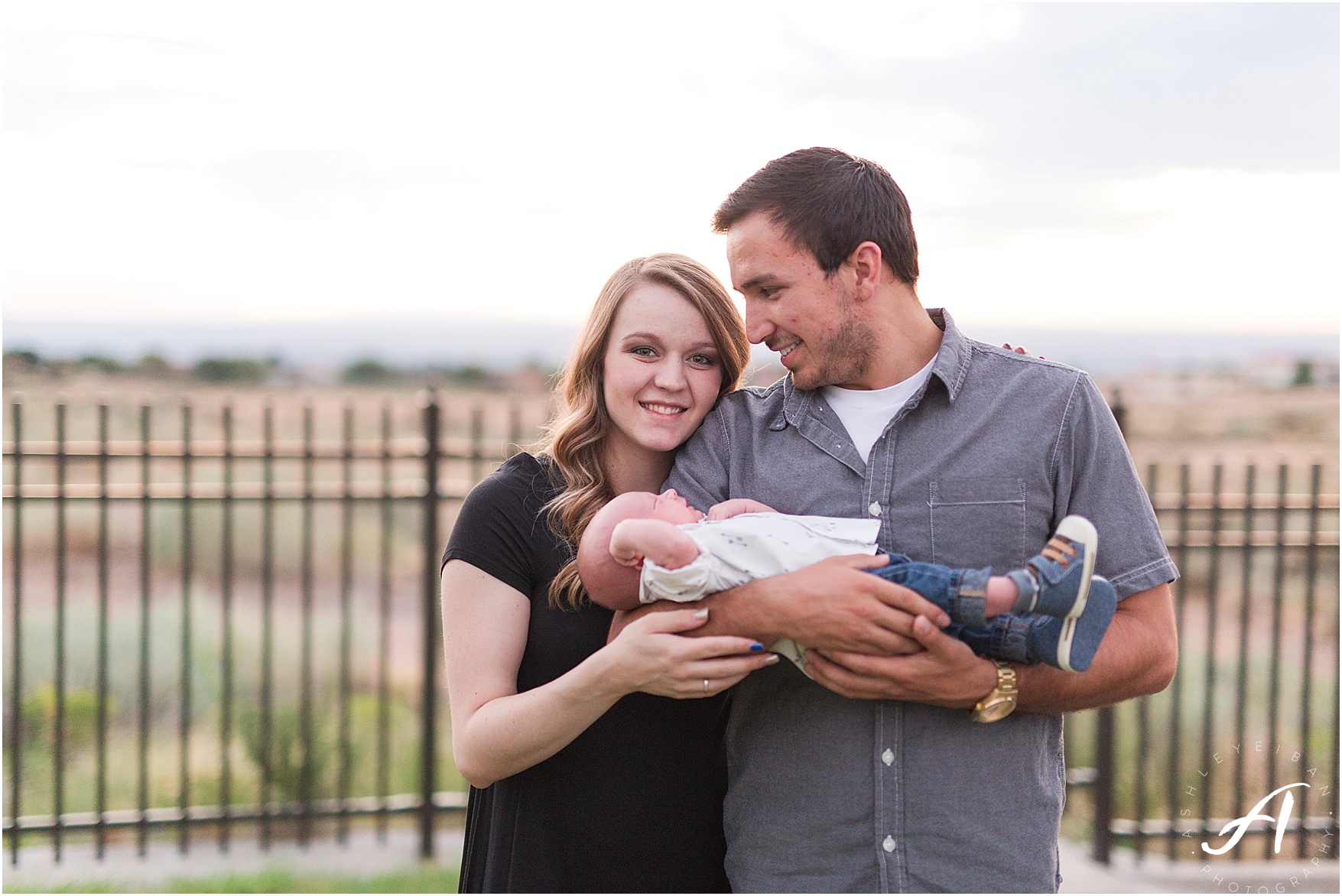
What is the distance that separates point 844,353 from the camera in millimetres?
2215

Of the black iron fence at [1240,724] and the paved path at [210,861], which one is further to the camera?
the black iron fence at [1240,724]

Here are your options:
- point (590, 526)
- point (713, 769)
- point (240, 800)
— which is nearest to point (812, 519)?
point (590, 526)

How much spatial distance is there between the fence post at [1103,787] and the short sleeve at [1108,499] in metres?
3.13

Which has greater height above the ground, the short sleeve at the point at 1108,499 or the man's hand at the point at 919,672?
the short sleeve at the point at 1108,499

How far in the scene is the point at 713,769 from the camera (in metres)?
2.25

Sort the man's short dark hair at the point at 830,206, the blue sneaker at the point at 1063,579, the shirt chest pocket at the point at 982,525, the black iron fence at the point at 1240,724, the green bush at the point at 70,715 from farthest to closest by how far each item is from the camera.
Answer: the green bush at the point at 70,715, the black iron fence at the point at 1240,724, the man's short dark hair at the point at 830,206, the shirt chest pocket at the point at 982,525, the blue sneaker at the point at 1063,579

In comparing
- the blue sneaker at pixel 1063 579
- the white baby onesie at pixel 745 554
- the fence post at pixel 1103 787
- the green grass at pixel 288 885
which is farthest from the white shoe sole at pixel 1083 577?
the green grass at pixel 288 885

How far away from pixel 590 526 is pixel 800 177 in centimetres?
94

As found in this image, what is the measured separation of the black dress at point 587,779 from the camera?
2178 mm

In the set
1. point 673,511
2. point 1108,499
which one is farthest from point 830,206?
point 1108,499

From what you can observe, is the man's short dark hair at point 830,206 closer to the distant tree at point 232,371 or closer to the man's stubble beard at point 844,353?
the man's stubble beard at point 844,353

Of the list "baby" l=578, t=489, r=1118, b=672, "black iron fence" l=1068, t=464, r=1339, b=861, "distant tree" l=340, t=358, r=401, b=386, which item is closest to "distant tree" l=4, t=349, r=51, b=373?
"baby" l=578, t=489, r=1118, b=672

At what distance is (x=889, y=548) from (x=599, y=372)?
85 centimetres

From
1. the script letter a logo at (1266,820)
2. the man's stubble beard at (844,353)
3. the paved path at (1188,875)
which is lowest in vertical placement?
the paved path at (1188,875)
